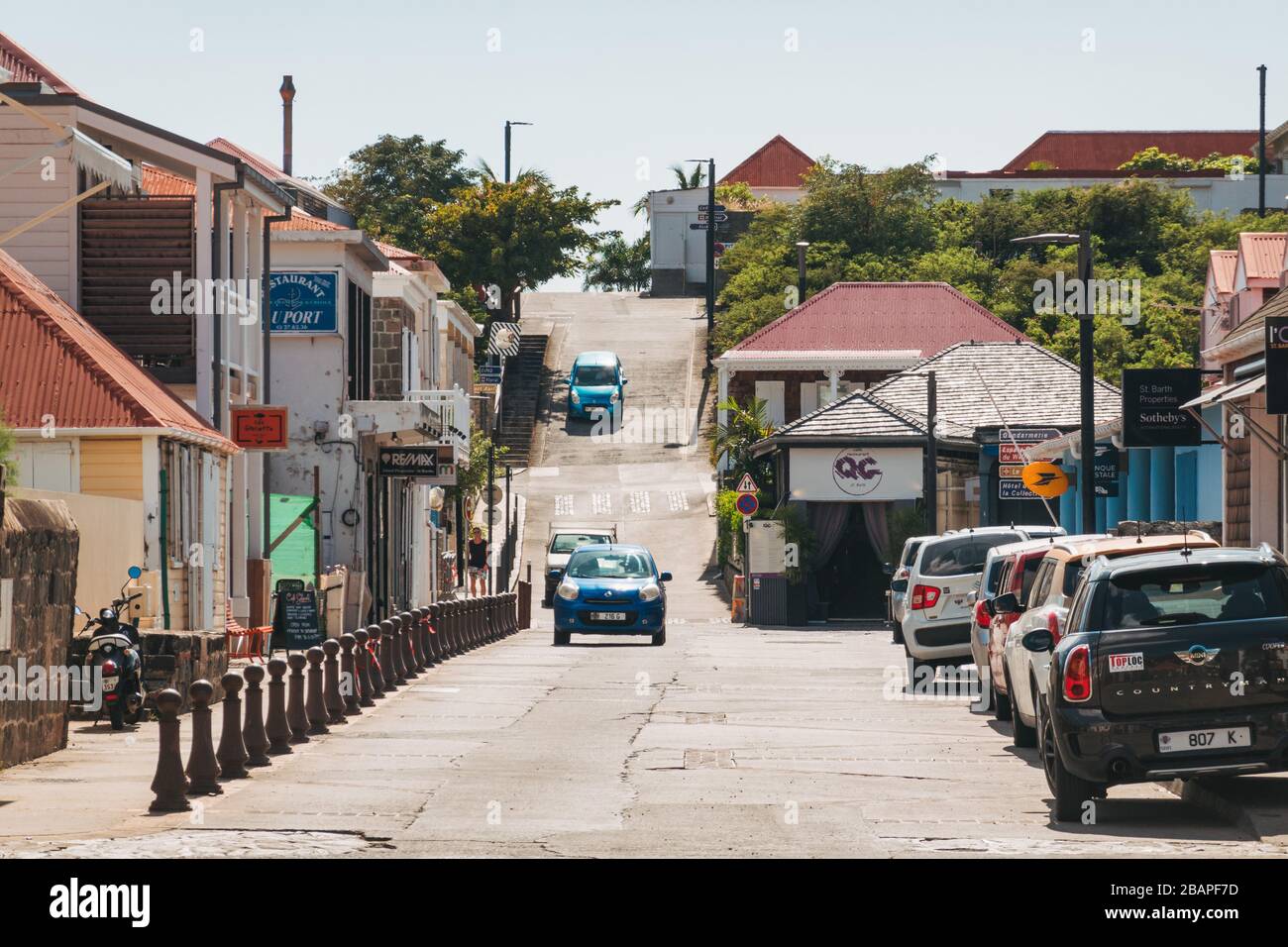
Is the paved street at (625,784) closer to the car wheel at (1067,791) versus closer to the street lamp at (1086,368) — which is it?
the car wheel at (1067,791)

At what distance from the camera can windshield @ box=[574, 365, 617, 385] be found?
7569cm

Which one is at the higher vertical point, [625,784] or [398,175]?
[398,175]

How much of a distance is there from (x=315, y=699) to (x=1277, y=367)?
9268mm

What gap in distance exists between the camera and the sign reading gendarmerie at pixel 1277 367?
1916 centimetres

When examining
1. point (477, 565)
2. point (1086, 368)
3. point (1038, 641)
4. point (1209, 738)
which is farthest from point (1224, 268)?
point (477, 565)

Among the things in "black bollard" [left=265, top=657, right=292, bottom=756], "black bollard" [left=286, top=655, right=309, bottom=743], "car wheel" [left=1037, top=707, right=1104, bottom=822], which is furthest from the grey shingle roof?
"car wheel" [left=1037, top=707, right=1104, bottom=822]

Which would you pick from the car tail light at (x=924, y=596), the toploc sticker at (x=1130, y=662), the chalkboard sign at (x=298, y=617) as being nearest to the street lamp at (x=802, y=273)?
the chalkboard sign at (x=298, y=617)

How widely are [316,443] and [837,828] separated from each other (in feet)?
93.9

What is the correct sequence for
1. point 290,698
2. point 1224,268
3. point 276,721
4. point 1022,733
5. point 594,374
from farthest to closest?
point 594,374
point 1224,268
point 1022,733
point 290,698
point 276,721

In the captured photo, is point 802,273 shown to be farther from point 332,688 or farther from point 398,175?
point 332,688

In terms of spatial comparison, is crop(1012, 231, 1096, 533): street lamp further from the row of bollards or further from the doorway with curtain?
the doorway with curtain

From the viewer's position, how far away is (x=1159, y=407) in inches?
1118

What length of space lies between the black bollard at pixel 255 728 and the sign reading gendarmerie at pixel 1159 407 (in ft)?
53.4
